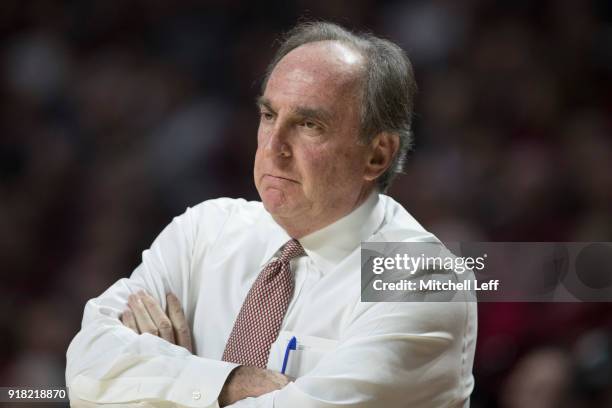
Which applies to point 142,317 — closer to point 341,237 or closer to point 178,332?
point 178,332

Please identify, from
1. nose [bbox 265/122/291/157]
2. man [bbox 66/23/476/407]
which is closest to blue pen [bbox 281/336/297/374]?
man [bbox 66/23/476/407]

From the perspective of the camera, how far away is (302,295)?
203 centimetres

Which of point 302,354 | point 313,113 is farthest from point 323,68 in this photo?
point 302,354

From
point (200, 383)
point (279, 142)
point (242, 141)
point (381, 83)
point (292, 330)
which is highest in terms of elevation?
point (242, 141)

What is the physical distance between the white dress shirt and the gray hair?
0.15 meters

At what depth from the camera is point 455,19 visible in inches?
120

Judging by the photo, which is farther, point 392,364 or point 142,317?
point 142,317

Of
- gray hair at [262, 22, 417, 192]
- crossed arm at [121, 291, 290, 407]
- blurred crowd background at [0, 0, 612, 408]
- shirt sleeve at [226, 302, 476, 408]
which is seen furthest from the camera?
blurred crowd background at [0, 0, 612, 408]

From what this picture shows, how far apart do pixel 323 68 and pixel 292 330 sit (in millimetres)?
537

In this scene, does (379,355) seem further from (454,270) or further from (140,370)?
(140,370)

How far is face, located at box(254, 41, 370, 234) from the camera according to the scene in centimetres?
194

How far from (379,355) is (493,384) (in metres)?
0.72

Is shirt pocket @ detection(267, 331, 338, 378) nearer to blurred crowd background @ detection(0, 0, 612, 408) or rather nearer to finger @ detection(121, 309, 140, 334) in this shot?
finger @ detection(121, 309, 140, 334)

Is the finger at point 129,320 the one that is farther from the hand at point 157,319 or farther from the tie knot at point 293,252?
the tie knot at point 293,252
